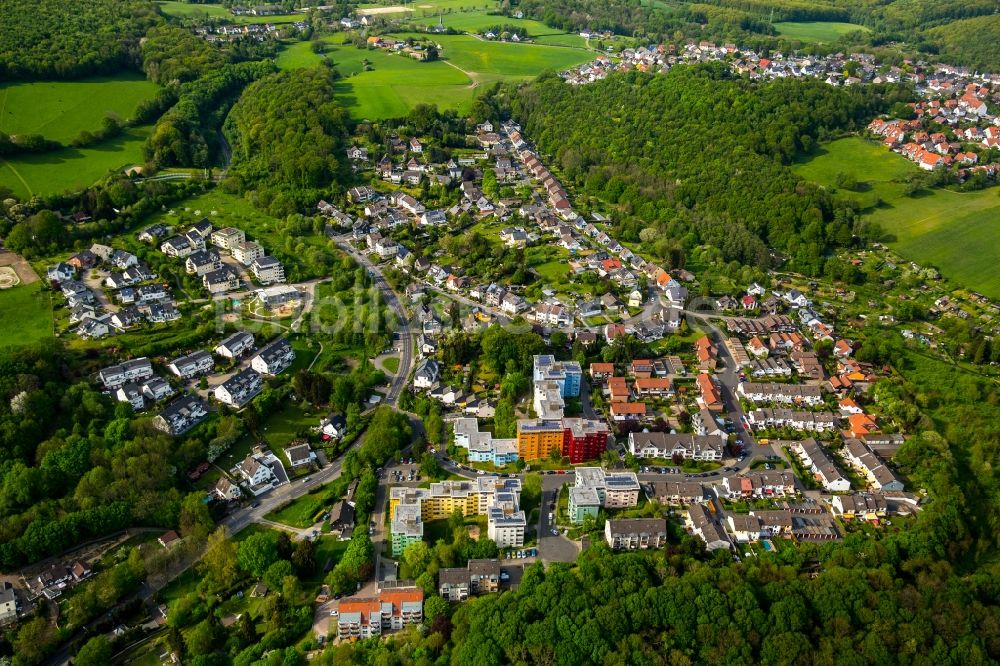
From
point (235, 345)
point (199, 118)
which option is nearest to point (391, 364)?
point (235, 345)

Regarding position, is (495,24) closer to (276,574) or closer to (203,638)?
(276,574)

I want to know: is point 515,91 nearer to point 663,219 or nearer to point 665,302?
point 663,219

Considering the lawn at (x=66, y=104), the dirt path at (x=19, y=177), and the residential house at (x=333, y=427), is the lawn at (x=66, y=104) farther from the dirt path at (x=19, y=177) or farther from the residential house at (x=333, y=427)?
the residential house at (x=333, y=427)

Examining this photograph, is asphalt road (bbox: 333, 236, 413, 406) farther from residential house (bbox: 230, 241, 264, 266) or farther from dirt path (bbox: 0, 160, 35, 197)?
dirt path (bbox: 0, 160, 35, 197)

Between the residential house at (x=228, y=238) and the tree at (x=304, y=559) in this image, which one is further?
the residential house at (x=228, y=238)

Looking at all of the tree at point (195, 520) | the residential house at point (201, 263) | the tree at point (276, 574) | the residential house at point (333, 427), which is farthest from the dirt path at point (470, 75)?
the tree at point (276, 574)

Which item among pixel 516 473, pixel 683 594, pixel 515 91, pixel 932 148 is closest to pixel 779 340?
pixel 516 473
